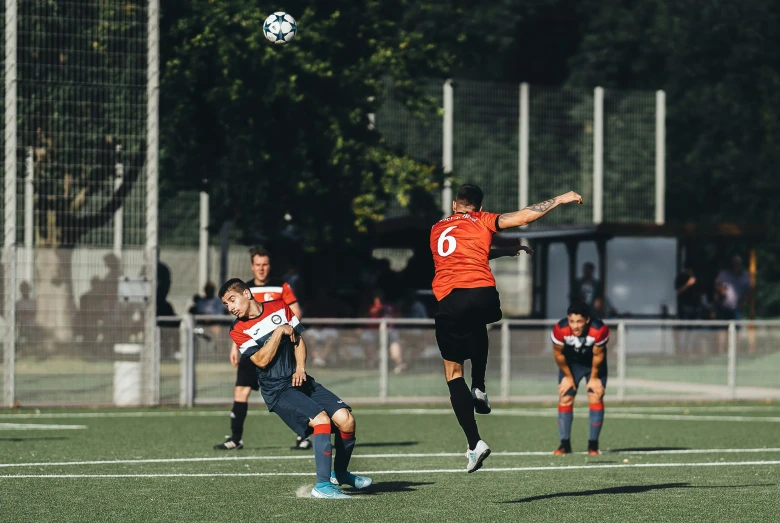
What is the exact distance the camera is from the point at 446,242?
10.9 meters

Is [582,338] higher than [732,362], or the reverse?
[582,338]

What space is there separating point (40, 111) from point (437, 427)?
25.6 feet

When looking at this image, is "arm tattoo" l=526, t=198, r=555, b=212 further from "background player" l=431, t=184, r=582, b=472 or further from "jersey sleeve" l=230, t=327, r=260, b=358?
"jersey sleeve" l=230, t=327, r=260, b=358

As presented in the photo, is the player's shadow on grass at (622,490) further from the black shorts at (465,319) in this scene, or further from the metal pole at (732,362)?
the metal pole at (732,362)

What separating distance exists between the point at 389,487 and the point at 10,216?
11386mm

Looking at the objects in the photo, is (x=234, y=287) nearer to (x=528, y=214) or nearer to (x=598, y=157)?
(x=528, y=214)

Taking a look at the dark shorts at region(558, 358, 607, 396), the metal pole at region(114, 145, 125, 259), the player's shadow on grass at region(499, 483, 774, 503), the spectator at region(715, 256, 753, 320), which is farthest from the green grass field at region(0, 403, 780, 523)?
the spectator at region(715, 256, 753, 320)

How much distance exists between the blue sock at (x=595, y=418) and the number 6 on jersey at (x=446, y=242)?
4.44m

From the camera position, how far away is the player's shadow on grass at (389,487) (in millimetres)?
11484

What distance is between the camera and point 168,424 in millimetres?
18938

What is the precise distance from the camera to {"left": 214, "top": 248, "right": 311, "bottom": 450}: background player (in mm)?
14672

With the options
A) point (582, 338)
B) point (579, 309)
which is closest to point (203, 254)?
point (582, 338)

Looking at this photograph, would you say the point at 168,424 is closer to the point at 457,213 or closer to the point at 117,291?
the point at 117,291

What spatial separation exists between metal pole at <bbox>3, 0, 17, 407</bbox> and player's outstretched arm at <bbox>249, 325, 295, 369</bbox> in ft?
36.8
